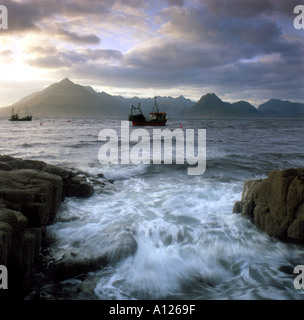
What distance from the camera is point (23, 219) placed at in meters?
4.16

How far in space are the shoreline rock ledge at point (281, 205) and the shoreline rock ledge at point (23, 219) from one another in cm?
539

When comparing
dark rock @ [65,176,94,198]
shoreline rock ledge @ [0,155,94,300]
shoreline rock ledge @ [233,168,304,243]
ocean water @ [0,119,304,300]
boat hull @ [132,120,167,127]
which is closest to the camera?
shoreline rock ledge @ [0,155,94,300]

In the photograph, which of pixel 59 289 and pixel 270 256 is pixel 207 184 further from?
pixel 59 289

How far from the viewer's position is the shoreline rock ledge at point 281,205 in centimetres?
526

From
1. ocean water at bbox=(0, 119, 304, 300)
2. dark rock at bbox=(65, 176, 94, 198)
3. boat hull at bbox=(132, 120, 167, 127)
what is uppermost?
boat hull at bbox=(132, 120, 167, 127)

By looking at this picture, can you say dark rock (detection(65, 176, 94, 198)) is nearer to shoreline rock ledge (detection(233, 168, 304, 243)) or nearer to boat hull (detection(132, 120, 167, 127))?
shoreline rock ledge (detection(233, 168, 304, 243))

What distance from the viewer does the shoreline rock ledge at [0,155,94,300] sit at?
3.78 metres

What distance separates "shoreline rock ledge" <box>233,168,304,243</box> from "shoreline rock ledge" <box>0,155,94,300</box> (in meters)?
5.39

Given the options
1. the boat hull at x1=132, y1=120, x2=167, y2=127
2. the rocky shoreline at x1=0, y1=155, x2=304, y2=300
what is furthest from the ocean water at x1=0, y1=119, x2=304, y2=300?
the boat hull at x1=132, y1=120, x2=167, y2=127

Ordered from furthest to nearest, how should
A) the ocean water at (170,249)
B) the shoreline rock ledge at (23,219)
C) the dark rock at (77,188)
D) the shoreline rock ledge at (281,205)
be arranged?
the dark rock at (77,188), the shoreline rock ledge at (281,205), the ocean water at (170,249), the shoreline rock ledge at (23,219)

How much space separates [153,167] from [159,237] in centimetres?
815

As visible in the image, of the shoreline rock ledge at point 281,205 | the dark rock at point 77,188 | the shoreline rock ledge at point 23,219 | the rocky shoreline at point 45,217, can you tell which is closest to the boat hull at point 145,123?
the dark rock at point 77,188

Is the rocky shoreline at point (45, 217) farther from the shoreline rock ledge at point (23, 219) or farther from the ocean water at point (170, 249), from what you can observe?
the ocean water at point (170, 249)

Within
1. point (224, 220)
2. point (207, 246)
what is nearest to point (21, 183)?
point (207, 246)
